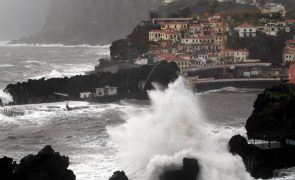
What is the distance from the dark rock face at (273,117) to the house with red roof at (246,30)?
4087 centimetres

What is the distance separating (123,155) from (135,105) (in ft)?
71.0

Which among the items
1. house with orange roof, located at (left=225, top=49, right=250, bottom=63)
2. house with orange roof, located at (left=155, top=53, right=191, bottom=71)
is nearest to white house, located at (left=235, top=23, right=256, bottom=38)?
house with orange roof, located at (left=225, top=49, right=250, bottom=63)

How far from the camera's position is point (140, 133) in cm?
3123

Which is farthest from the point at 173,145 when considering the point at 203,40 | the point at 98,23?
the point at 98,23

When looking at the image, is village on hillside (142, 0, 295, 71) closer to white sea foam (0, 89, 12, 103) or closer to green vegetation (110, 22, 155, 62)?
green vegetation (110, 22, 155, 62)

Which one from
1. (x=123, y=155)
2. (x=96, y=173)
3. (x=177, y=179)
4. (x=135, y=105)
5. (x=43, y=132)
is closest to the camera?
(x=177, y=179)

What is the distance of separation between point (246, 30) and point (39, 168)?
5663 cm

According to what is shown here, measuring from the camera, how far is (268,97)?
39.4m

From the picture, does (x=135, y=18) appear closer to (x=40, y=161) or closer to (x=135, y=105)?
(x=135, y=105)

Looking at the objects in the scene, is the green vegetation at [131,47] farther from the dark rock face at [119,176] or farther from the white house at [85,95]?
the dark rock face at [119,176]

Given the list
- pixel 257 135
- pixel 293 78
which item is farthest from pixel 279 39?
pixel 257 135

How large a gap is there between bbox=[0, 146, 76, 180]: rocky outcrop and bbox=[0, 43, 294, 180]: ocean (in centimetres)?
265

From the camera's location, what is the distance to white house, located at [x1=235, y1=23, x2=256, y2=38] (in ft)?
260

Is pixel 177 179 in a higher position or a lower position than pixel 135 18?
lower
